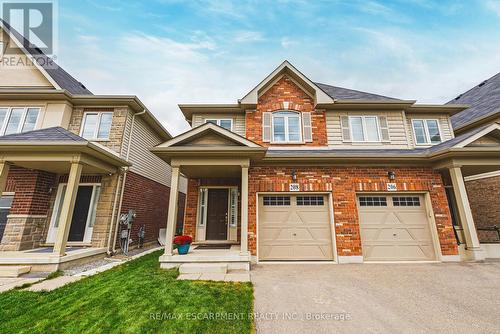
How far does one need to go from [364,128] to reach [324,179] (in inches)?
132

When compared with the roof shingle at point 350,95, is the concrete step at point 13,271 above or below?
below

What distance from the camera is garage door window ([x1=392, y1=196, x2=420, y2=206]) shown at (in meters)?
7.20

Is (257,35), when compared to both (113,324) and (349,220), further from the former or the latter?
(113,324)

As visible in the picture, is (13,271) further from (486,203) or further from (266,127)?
(486,203)

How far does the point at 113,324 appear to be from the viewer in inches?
116

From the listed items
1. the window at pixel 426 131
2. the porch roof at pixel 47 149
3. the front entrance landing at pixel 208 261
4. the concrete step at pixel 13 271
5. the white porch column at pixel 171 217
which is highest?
the window at pixel 426 131

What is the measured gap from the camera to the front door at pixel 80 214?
748 centimetres

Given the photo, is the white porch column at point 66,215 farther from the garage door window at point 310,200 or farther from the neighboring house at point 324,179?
the garage door window at point 310,200

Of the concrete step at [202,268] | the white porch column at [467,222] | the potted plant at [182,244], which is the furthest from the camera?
the white porch column at [467,222]

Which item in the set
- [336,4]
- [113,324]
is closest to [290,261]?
[113,324]

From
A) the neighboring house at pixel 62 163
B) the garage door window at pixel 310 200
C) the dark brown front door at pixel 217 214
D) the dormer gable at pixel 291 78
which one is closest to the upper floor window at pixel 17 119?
the neighboring house at pixel 62 163

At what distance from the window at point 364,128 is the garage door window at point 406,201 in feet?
8.46

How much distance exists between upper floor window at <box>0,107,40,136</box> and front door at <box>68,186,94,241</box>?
3.39 m

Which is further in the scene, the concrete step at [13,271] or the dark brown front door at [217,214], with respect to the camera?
the dark brown front door at [217,214]
